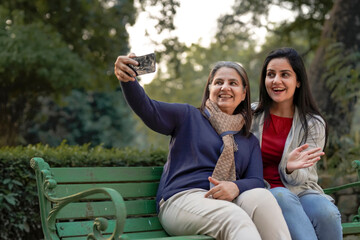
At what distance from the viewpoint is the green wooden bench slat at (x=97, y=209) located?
3.12 metres

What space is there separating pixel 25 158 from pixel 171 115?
1.81 metres

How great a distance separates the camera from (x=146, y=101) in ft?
9.89

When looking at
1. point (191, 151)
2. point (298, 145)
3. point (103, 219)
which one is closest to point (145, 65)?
point (191, 151)

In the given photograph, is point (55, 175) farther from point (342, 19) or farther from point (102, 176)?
point (342, 19)

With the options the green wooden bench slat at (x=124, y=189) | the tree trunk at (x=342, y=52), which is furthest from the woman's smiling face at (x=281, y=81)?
the tree trunk at (x=342, y=52)

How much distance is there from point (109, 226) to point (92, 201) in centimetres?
26

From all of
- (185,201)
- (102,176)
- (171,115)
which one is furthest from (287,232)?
(102,176)

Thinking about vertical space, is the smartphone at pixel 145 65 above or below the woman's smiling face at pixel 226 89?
above

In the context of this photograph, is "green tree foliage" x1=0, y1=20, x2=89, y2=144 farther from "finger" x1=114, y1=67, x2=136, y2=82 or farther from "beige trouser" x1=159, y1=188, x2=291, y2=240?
"beige trouser" x1=159, y1=188, x2=291, y2=240

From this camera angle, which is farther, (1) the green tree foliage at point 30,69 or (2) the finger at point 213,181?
(1) the green tree foliage at point 30,69

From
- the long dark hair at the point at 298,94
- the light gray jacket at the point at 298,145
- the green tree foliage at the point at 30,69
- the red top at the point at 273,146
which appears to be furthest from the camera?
the green tree foliage at the point at 30,69

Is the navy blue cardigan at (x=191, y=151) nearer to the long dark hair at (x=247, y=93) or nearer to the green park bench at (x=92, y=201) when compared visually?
the long dark hair at (x=247, y=93)

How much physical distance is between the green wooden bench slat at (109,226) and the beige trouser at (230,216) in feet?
1.08

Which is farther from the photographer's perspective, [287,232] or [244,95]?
[244,95]
